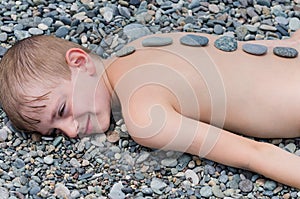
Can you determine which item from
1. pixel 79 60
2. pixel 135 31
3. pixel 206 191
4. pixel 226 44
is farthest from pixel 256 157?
pixel 135 31

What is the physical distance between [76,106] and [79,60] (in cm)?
16

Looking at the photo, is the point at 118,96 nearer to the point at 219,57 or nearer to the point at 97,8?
the point at 219,57

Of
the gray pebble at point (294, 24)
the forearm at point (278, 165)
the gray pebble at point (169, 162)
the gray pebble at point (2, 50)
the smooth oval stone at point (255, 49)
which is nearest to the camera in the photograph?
the forearm at point (278, 165)

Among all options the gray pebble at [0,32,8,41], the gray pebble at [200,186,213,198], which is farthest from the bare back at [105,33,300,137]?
the gray pebble at [0,32,8,41]

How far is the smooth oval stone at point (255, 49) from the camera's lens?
217 centimetres

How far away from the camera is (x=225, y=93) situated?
2094 millimetres

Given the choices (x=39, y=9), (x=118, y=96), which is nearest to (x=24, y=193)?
(x=118, y=96)

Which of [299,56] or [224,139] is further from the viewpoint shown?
[299,56]

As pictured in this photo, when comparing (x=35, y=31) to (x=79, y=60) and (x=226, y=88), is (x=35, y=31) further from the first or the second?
(x=226, y=88)

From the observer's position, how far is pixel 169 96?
209 cm

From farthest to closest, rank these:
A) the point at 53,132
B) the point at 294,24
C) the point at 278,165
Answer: the point at 294,24 < the point at 53,132 < the point at 278,165

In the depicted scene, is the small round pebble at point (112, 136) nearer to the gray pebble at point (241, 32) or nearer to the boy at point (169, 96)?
the boy at point (169, 96)

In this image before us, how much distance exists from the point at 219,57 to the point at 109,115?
0.37 meters

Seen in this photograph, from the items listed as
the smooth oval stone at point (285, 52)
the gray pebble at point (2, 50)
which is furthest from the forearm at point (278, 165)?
the gray pebble at point (2, 50)
